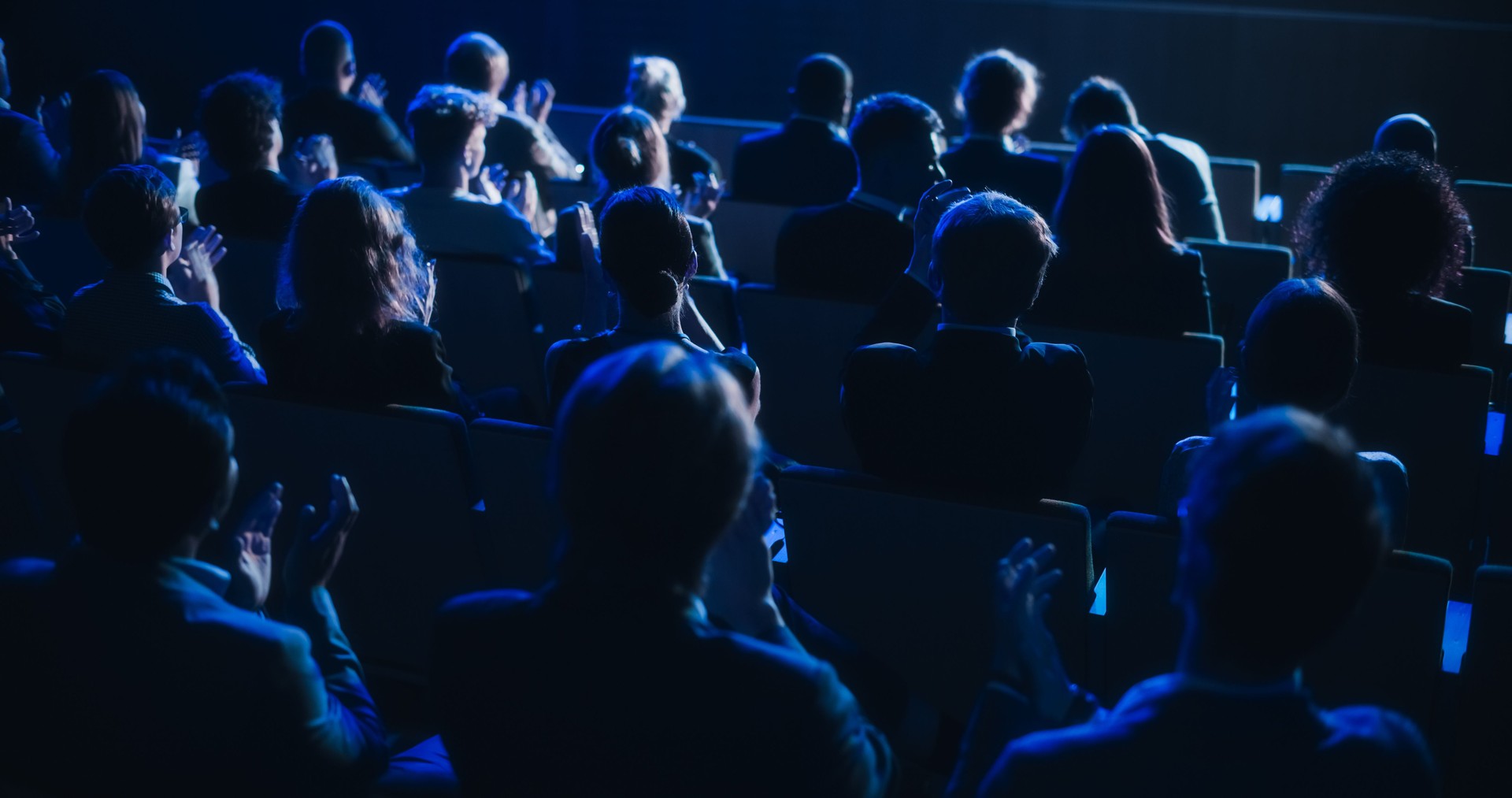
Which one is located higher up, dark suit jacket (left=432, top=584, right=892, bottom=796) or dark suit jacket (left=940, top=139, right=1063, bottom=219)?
dark suit jacket (left=940, top=139, right=1063, bottom=219)

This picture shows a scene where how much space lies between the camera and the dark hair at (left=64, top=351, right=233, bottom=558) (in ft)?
4.95

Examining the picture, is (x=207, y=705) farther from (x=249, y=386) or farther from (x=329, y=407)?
(x=249, y=386)

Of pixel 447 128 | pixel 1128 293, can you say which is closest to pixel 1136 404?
pixel 1128 293

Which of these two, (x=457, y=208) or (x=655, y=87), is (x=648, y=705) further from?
(x=655, y=87)

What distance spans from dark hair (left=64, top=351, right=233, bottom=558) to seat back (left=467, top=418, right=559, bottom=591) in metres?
0.83

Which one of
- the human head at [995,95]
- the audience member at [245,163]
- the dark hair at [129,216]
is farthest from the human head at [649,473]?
the human head at [995,95]

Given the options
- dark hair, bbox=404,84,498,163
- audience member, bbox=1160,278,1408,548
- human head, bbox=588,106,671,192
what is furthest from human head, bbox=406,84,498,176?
audience member, bbox=1160,278,1408,548

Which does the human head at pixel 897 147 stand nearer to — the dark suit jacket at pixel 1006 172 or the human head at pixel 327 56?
the dark suit jacket at pixel 1006 172

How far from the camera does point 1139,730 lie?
51.7 inches

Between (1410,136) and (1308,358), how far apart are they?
10.2 feet

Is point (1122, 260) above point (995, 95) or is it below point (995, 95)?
below

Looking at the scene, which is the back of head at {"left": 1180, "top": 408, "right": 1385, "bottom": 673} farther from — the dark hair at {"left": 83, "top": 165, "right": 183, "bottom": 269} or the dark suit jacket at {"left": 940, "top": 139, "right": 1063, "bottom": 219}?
the dark suit jacket at {"left": 940, "top": 139, "right": 1063, "bottom": 219}

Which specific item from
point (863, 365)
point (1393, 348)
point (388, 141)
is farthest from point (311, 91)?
point (1393, 348)

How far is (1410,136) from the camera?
4684 millimetres
